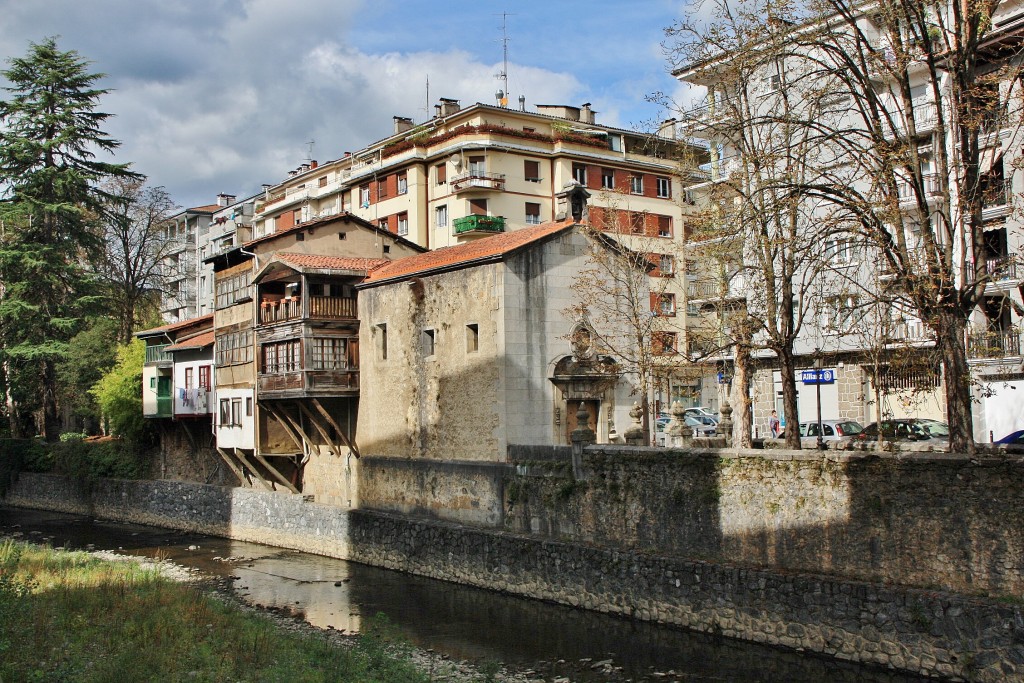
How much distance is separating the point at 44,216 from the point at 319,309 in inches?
810

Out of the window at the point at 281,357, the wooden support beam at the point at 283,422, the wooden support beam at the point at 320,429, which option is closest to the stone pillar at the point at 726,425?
the wooden support beam at the point at 320,429

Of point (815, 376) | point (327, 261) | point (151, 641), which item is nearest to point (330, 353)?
point (327, 261)

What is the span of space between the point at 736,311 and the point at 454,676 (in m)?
10.2

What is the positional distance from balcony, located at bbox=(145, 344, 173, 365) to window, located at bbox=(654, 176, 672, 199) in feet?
86.6

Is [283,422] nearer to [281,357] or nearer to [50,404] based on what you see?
[281,357]

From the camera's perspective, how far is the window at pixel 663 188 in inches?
2039

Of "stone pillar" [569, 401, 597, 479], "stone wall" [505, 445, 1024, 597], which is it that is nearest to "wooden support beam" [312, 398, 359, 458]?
"stone wall" [505, 445, 1024, 597]

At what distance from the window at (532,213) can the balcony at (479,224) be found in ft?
→ 7.00

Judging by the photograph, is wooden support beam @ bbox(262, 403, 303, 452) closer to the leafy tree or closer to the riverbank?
the leafy tree

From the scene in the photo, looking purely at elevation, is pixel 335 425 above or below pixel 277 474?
above

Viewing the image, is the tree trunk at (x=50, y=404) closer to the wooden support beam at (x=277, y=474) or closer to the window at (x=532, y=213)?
the wooden support beam at (x=277, y=474)

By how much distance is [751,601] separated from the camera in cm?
1711

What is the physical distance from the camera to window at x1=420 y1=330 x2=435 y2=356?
89.6 feet

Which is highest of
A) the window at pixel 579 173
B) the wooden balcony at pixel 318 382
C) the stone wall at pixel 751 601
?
the window at pixel 579 173
